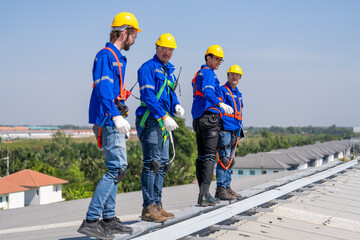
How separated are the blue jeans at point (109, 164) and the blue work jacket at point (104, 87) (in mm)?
108

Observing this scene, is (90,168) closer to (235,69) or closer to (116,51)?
(235,69)

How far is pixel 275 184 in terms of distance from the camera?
23.9ft

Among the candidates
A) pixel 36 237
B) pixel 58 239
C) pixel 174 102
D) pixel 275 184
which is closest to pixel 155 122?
pixel 174 102

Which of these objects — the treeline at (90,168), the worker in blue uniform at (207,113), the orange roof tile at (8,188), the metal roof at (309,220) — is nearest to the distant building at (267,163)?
the treeline at (90,168)

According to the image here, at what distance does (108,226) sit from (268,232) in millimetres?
1851

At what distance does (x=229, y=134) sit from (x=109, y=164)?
8.50 feet

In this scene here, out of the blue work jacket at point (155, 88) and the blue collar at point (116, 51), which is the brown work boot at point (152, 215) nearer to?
the blue work jacket at point (155, 88)

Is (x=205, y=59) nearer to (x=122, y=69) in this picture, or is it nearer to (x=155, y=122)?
(x=155, y=122)

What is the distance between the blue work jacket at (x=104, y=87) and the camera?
3605 millimetres

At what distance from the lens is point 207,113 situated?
555 centimetres

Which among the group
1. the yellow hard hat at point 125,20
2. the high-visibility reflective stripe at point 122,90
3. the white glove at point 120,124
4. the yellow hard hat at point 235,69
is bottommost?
the white glove at point 120,124

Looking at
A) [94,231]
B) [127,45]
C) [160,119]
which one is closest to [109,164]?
[94,231]

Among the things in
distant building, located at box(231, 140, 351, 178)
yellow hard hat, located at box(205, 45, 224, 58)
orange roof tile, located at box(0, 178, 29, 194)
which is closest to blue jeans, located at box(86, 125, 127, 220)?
yellow hard hat, located at box(205, 45, 224, 58)

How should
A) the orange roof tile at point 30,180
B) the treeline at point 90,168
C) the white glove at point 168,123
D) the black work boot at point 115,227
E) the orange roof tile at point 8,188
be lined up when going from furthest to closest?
the treeline at point 90,168
the orange roof tile at point 30,180
the orange roof tile at point 8,188
the white glove at point 168,123
the black work boot at point 115,227
